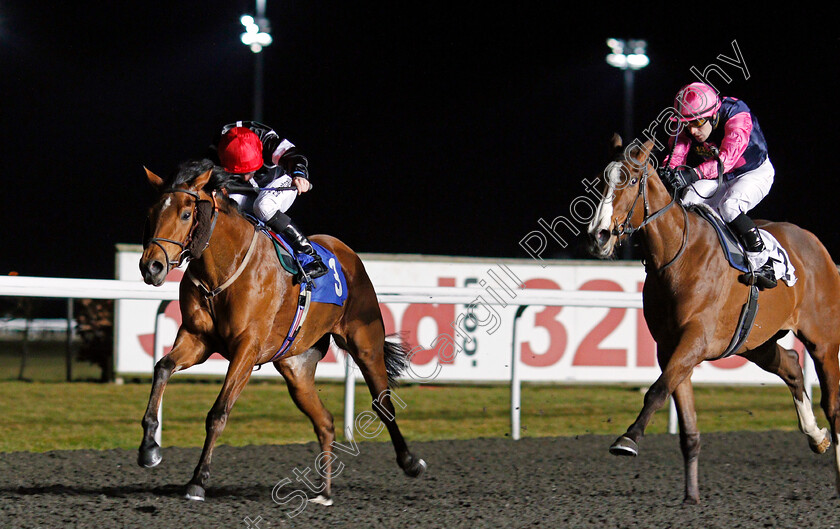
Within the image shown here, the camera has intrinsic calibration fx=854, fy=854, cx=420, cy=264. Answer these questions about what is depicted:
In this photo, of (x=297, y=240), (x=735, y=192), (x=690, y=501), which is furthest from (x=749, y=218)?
(x=297, y=240)

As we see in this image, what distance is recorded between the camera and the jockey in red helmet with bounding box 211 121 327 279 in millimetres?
4020

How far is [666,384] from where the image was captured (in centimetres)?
349

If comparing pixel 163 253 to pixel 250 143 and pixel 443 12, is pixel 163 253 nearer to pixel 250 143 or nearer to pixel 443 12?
pixel 250 143

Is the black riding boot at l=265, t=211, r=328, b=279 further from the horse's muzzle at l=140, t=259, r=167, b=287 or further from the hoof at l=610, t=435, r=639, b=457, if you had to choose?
the hoof at l=610, t=435, r=639, b=457

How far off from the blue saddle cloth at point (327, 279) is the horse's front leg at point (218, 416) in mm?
637

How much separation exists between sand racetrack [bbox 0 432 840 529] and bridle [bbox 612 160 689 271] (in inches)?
45.4

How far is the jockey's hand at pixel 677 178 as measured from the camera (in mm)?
4059

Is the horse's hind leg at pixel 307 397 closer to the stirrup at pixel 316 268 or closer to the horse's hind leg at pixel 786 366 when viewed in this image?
the stirrup at pixel 316 268

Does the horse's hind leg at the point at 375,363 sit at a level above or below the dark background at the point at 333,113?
below

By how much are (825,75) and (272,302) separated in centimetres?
1352

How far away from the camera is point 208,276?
3629 mm

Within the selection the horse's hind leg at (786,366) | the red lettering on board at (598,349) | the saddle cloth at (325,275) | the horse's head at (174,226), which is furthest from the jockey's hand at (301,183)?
the red lettering on board at (598,349)

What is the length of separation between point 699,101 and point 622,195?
0.87 metres

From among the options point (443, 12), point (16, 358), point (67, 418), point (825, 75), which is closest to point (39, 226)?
point (16, 358)
